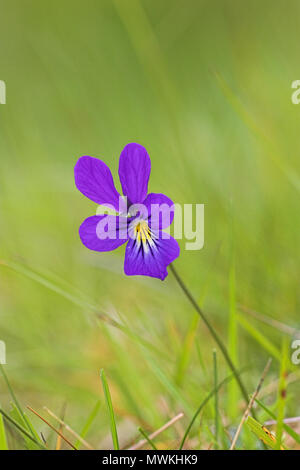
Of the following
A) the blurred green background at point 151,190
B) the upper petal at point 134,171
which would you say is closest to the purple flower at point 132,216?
the upper petal at point 134,171

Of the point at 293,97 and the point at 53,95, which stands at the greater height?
the point at 53,95

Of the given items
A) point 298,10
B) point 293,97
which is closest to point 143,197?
point 293,97

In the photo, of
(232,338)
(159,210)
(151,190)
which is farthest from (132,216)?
(151,190)

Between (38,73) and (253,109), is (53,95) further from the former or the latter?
(253,109)

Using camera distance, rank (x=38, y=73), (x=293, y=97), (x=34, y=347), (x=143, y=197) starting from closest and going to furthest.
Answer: (x=143, y=197) < (x=34, y=347) < (x=293, y=97) < (x=38, y=73)

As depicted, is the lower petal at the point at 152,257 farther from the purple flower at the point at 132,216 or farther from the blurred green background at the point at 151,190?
the blurred green background at the point at 151,190

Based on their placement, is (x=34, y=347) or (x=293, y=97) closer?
(x=34, y=347)

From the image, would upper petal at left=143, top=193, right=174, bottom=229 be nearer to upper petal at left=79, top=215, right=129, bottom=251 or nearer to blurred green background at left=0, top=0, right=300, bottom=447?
upper petal at left=79, top=215, right=129, bottom=251
